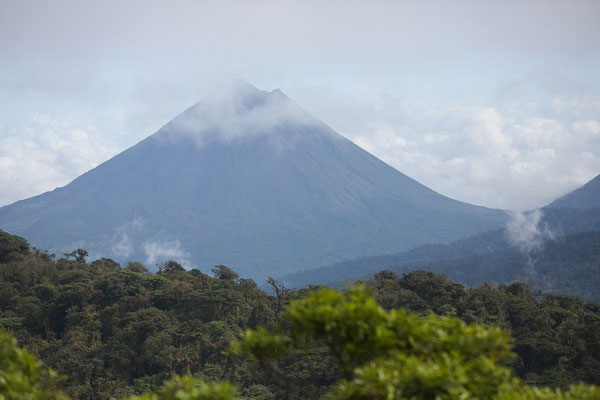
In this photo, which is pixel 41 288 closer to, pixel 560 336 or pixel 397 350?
pixel 560 336

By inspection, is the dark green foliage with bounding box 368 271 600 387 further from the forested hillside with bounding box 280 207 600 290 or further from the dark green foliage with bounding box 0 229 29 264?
the forested hillside with bounding box 280 207 600 290

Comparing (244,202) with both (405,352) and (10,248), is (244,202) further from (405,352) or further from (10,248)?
(405,352)

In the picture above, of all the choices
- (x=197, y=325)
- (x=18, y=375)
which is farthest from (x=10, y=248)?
(x=18, y=375)

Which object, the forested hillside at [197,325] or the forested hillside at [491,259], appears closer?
the forested hillside at [197,325]

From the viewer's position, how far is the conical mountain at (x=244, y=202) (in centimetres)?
12431

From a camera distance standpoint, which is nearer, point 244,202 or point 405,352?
point 405,352

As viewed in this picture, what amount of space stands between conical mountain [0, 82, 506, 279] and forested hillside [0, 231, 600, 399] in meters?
88.8

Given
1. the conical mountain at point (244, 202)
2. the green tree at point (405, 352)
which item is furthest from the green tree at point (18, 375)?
the conical mountain at point (244, 202)

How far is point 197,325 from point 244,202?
112940 millimetres

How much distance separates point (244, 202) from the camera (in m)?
135

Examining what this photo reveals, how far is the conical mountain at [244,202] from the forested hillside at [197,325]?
8875 cm

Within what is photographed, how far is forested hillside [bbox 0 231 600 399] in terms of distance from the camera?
63.2ft

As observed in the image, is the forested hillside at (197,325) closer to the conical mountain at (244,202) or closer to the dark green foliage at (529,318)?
the dark green foliage at (529,318)

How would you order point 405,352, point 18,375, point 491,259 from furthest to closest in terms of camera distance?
point 491,259 → point 405,352 → point 18,375
